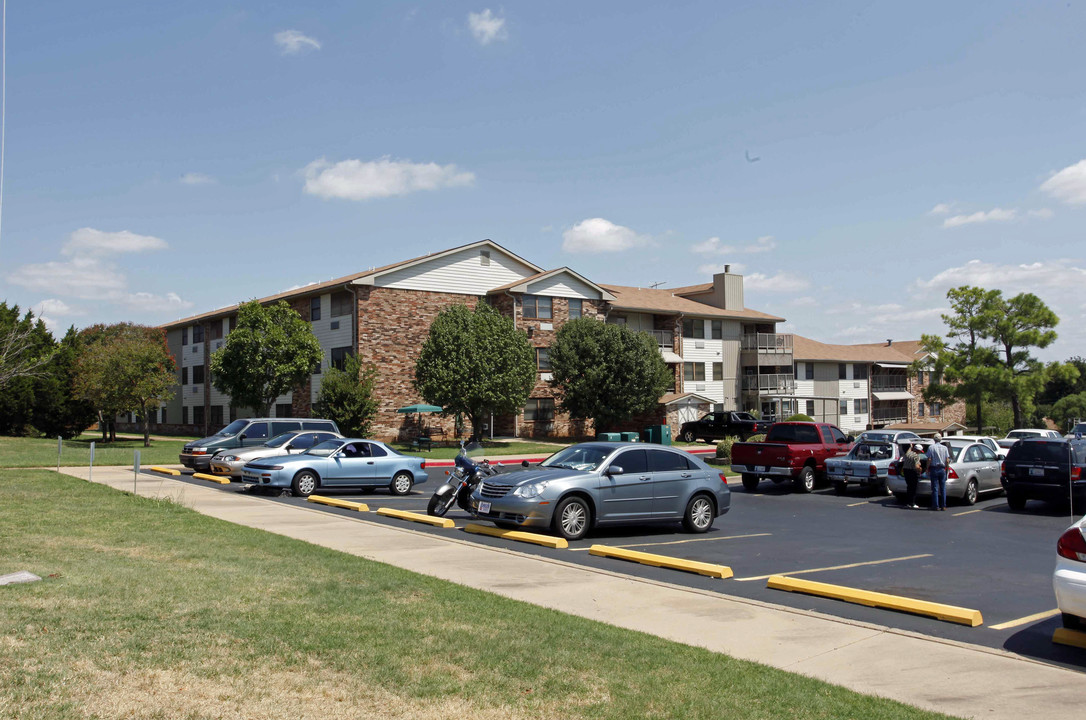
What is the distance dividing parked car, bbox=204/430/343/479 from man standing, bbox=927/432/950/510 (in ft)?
48.6

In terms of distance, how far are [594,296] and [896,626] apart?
140 ft

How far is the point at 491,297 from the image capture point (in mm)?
48438

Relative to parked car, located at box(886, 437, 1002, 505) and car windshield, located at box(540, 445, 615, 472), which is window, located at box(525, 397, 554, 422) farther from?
car windshield, located at box(540, 445, 615, 472)

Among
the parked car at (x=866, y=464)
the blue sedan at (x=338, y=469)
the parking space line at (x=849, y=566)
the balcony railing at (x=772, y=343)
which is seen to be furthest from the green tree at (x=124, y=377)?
the parking space line at (x=849, y=566)

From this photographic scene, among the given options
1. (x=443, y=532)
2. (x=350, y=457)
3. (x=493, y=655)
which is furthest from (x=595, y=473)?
(x=350, y=457)

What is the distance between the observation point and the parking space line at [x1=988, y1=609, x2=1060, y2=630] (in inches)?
329

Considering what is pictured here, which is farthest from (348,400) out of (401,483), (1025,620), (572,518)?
(1025,620)

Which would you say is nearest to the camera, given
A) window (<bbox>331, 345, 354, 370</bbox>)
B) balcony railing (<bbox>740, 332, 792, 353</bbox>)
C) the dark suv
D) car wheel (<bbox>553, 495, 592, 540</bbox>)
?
car wheel (<bbox>553, 495, 592, 540</bbox>)

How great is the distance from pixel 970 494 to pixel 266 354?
3261 cm

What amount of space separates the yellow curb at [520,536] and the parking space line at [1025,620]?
A: 6082 mm

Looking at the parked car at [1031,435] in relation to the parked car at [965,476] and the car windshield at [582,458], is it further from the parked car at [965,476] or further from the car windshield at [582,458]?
the car windshield at [582,458]

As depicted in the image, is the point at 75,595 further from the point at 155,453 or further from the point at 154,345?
the point at 154,345

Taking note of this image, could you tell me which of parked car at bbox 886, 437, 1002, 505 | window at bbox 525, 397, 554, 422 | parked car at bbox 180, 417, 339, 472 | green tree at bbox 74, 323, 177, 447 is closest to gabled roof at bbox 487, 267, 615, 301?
window at bbox 525, 397, 554, 422

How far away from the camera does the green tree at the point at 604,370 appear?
1800 inches
